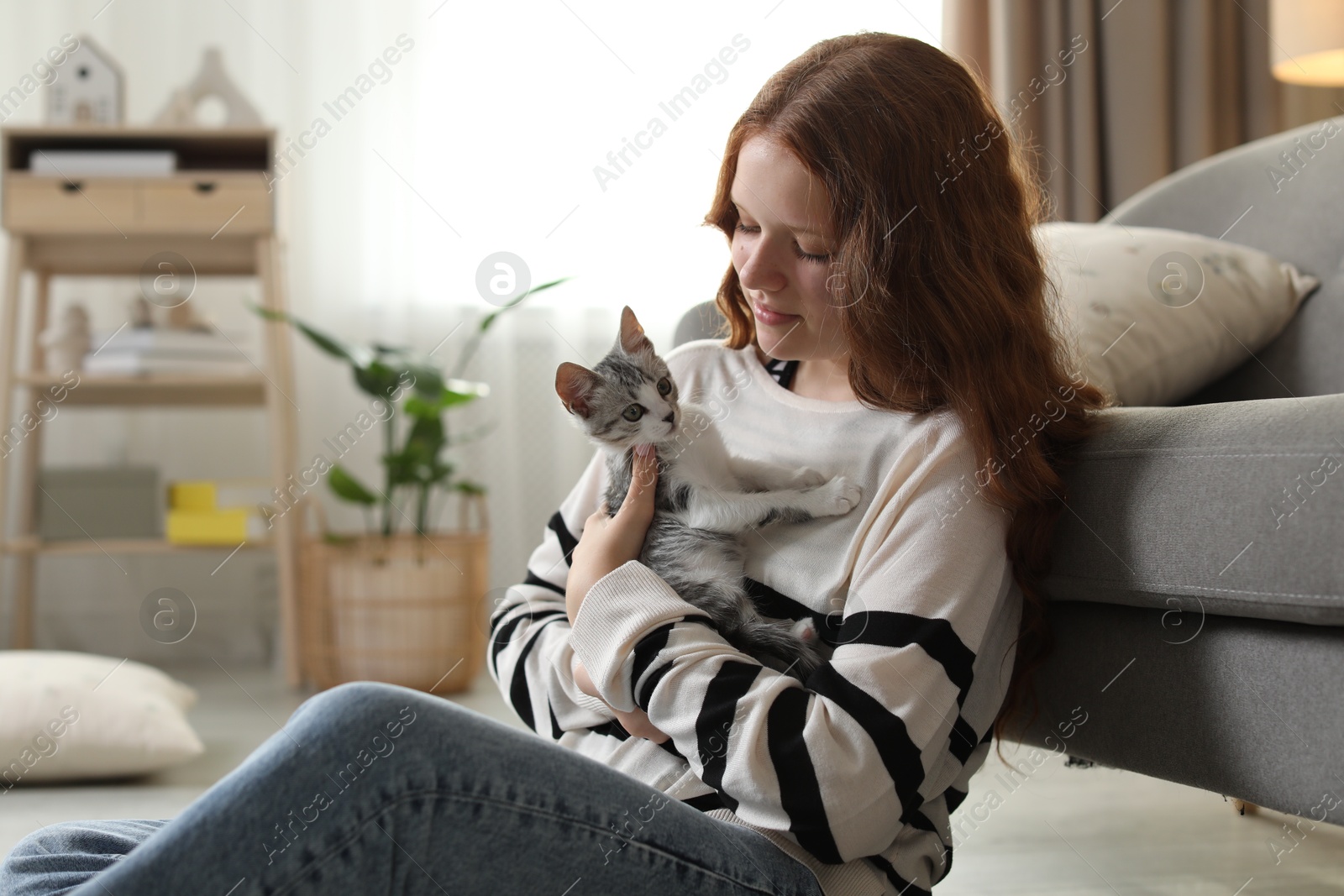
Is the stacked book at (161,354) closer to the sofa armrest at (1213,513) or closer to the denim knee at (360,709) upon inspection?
the denim knee at (360,709)

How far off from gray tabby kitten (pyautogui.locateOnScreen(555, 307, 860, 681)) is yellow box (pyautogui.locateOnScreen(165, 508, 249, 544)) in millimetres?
1861

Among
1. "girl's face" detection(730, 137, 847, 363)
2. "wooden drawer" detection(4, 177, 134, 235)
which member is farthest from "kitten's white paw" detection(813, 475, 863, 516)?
"wooden drawer" detection(4, 177, 134, 235)

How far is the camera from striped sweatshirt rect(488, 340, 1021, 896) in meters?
0.75

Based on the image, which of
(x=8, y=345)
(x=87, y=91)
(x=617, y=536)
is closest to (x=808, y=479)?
(x=617, y=536)

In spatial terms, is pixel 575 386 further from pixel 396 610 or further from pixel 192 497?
pixel 192 497

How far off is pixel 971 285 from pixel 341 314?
8.20ft

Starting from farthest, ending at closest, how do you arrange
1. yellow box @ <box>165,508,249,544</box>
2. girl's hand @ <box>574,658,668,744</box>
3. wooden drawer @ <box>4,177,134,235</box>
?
1. yellow box @ <box>165,508,249,544</box>
2. wooden drawer @ <box>4,177,134,235</box>
3. girl's hand @ <box>574,658,668,744</box>

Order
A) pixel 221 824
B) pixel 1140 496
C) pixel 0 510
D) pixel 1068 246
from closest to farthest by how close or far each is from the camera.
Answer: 1. pixel 221 824
2. pixel 1140 496
3. pixel 1068 246
4. pixel 0 510

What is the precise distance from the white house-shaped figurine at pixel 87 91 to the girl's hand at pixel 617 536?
7.36 ft

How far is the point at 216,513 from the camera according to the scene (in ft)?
8.55

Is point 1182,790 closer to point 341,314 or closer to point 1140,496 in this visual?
point 1140,496

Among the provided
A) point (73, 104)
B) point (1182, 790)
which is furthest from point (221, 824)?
point (73, 104)

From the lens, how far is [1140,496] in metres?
0.85

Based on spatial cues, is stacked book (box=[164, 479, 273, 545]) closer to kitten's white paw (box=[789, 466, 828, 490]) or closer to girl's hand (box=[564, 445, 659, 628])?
girl's hand (box=[564, 445, 659, 628])
